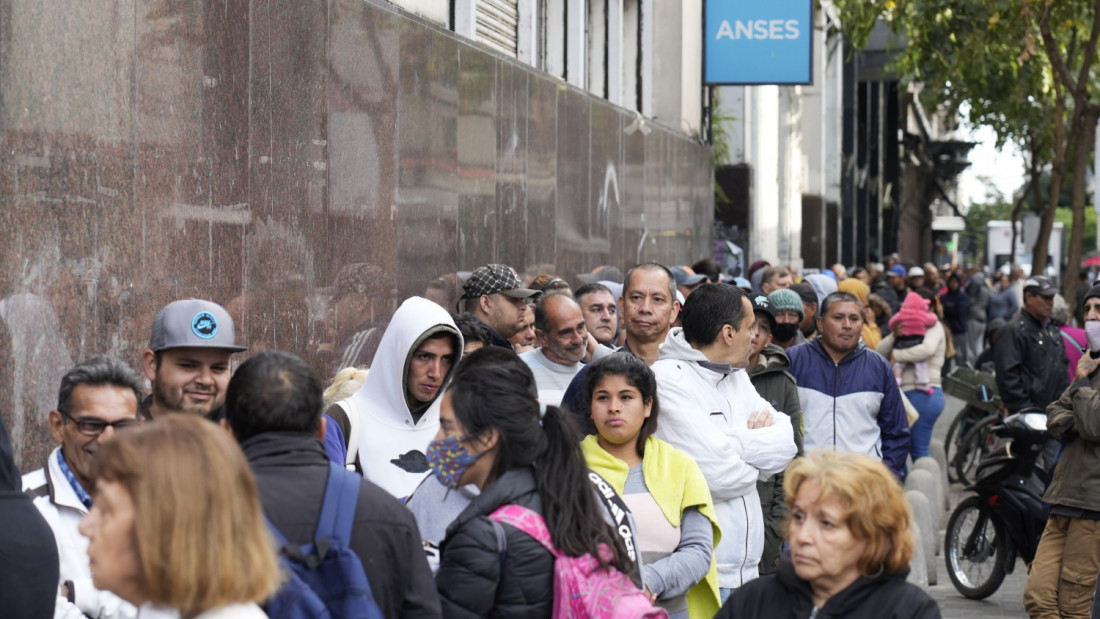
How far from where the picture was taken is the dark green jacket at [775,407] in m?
6.44

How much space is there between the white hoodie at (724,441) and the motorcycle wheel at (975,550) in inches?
178

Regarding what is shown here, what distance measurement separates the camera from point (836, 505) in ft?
12.2

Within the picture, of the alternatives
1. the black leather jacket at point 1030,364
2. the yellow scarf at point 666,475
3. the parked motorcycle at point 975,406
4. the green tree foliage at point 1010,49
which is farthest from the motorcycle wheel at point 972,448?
the yellow scarf at point 666,475

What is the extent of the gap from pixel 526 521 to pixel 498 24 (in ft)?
29.2

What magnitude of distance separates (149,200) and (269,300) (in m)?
1.05

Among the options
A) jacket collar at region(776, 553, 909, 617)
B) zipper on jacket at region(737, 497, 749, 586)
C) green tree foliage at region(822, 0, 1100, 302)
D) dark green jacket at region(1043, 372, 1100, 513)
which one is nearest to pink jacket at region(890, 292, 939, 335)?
green tree foliage at region(822, 0, 1100, 302)

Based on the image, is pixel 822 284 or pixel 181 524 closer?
pixel 181 524

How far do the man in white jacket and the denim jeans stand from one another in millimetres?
6720

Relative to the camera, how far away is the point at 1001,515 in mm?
9805

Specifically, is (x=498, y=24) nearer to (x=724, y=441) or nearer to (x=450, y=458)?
(x=724, y=441)

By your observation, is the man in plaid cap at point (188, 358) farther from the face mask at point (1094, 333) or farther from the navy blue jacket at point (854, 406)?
the face mask at point (1094, 333)

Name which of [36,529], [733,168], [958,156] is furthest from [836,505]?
[958,156]

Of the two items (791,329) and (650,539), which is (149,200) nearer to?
(650,539)

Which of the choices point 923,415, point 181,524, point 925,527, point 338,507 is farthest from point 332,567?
point 923,415
